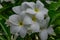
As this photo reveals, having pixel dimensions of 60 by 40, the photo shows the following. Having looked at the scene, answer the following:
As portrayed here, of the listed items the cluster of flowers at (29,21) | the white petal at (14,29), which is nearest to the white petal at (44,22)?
the cluster of flowers at (29,21)

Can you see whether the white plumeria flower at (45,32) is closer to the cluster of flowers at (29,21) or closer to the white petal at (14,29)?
the cluster of flowers at (29,21)

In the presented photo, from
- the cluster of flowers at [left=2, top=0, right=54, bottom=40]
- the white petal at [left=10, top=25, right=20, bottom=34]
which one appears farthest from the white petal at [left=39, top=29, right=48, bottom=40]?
the white petal at [left=10, top=25, right=20, bottom=34]

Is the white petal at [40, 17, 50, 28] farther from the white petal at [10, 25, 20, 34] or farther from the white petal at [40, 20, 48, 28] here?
the white petal at [10, 25, 20, 34]

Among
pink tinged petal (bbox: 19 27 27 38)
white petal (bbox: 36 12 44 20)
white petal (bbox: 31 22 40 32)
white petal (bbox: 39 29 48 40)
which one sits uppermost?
white petal (bbox: 36 12 44 20)

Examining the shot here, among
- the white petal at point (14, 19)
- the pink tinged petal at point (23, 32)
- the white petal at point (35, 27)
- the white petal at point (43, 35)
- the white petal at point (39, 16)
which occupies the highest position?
the white petal at point (39, 16)

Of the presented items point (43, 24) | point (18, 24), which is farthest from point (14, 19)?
point (43, 24)

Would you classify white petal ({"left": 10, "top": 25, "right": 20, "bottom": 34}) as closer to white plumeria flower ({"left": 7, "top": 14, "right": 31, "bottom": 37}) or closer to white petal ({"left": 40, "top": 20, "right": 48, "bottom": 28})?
white plumeria flower ({"left": 7, "top": 14, "right": 31, "bottom": 37})

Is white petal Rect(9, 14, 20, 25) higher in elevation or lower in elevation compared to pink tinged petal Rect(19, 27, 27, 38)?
higher

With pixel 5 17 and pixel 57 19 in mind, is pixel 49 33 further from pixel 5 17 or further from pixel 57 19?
pixel 5 17
